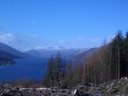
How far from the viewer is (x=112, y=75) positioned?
6319 centimetres

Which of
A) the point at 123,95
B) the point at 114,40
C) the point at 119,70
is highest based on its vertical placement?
the point at 114,40

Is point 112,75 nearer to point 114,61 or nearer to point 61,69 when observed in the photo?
point 114,61

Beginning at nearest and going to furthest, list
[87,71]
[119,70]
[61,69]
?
1. [119,70]
2. [87,71]
3. [61,69]

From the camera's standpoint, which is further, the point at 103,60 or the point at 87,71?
the point at 87,71

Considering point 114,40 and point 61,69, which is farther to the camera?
point 61,69

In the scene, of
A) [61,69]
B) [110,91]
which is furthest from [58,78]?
[110,91]

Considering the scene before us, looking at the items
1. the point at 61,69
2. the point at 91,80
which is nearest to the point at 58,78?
the point at 61,69

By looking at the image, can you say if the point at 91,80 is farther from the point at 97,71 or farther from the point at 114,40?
the point at 114,40

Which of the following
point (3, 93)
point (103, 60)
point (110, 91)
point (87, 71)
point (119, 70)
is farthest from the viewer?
point (87, 71)

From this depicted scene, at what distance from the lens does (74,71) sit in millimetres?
80500

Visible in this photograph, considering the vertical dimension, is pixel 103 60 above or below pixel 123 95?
above

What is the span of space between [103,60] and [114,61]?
16.1 ft

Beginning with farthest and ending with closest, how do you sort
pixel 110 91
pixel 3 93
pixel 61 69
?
pixel 61 69, pixel 110 91, pixel 3 93

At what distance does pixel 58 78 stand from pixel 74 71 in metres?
6.72
